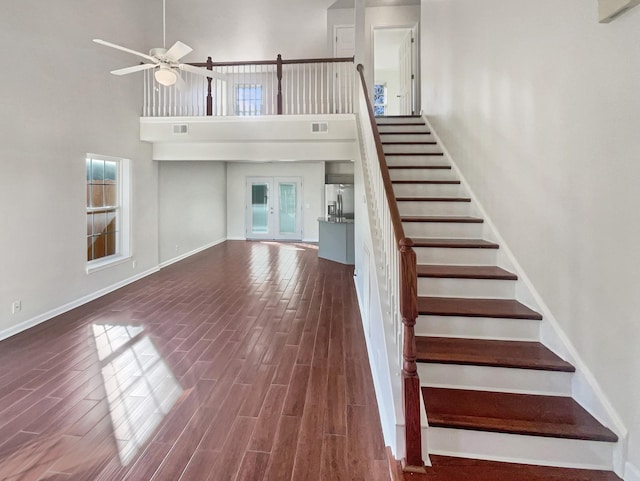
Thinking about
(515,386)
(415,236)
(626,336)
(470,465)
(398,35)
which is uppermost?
(398,35)

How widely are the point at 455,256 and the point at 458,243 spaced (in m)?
0.12

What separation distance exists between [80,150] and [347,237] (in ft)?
16.4

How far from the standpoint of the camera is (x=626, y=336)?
1617mm

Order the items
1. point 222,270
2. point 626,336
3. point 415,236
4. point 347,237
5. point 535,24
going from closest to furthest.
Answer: point 626,336
point 535,24
point 415,236
point 222,270
point 347,237

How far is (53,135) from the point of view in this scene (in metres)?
4.08

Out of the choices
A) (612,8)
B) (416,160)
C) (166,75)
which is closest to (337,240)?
(416,160)

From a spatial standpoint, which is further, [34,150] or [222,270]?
[222,270]

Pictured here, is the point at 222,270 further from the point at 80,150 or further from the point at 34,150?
the point at 34,150

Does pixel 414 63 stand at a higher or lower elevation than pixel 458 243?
higher

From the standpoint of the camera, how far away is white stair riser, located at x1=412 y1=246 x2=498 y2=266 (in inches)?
116

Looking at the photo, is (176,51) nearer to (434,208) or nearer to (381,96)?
(434,208)

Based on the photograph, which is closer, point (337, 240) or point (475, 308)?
point (475, 308)

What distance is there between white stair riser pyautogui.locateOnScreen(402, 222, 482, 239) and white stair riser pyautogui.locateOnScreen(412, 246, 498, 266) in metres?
0.34

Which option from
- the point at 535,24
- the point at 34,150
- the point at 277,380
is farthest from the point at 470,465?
the point at 34,150
